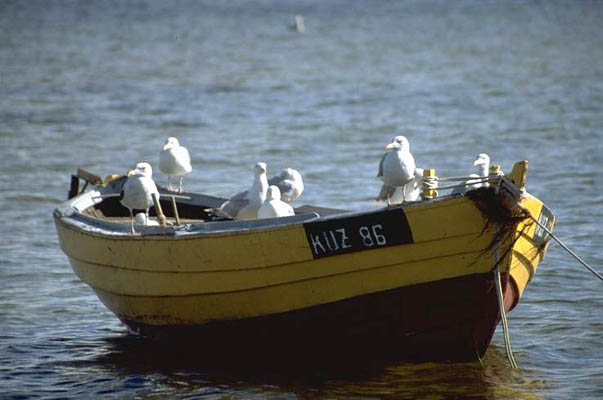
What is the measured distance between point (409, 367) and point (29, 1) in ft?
266

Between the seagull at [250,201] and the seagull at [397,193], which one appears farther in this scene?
the seagull at [397,193]

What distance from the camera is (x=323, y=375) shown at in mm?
9914

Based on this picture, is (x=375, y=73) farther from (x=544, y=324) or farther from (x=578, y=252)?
(x=544, y=324)

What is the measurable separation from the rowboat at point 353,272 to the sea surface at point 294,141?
1.25ft

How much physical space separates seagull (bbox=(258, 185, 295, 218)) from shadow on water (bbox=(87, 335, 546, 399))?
1.07m

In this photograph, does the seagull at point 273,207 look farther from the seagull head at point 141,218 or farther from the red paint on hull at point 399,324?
the seagull head at point 141,218

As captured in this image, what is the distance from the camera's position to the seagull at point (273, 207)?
10086mm

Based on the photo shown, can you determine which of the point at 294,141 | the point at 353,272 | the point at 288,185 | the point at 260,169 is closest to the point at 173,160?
the point at 288,185

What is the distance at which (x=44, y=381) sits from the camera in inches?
396

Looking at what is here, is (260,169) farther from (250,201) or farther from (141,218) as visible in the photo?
(141,218)

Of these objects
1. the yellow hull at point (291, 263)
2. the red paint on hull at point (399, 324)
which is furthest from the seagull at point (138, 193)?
the red paint on hull at point (399, 324)

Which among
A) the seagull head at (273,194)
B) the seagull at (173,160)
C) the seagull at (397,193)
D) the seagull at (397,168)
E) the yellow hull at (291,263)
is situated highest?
the seagull at (173,160)

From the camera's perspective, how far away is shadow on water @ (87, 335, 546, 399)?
966cm

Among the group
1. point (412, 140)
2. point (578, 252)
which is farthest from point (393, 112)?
point (578, 252)
